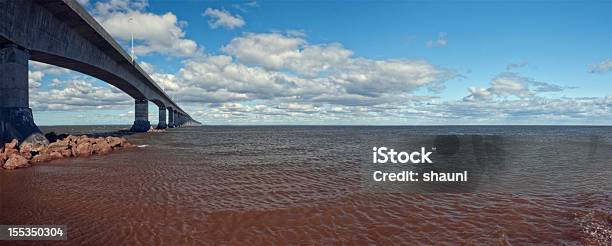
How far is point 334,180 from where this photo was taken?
47.0ft

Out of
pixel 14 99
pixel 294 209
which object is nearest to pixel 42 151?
pixel 14 99

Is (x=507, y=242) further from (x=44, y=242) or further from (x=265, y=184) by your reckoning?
(x=44, y=242)

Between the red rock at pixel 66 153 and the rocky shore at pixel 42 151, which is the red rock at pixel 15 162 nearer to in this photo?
the rocky shore at pixel 42 151

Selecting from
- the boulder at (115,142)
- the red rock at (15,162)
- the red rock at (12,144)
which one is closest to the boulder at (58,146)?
the red rock at (12,144)

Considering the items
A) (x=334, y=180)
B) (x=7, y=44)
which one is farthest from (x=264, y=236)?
(x=7, y=44)

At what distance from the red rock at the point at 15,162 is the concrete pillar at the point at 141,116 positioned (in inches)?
2156

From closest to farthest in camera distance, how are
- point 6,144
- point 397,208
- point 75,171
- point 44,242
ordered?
point 44,242 → point 397,208 → point 75,171 → point 6,144

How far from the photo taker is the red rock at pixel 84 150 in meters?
22.6

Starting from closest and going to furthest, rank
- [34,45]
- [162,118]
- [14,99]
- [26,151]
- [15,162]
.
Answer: [15,162] → [26,151] → [14,99] → [34,45] → [162,118]

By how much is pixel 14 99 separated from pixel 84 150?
539 cm

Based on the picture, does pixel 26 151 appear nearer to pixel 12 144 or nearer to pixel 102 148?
pixel 12 144

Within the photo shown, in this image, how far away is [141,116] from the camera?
225 feet

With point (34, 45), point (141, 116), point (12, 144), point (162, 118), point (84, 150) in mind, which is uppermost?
point (34, 45)

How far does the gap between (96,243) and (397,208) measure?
Answer: 25.9ft
